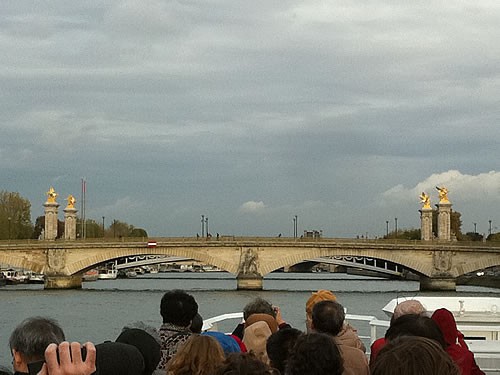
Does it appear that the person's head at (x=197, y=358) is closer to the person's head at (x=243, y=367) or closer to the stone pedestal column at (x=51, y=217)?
the person's head at (x=243, y=367)

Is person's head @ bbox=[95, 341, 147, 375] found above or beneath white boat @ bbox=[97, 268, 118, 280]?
above

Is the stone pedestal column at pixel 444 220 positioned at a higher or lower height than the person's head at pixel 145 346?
higher

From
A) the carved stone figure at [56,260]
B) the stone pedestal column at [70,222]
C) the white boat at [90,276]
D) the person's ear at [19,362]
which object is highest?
the stone pedestal column at [70,222]

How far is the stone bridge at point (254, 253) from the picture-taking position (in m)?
60.5

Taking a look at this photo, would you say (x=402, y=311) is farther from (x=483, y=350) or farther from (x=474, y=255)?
(x=474, y=255)

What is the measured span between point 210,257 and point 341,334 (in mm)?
55099

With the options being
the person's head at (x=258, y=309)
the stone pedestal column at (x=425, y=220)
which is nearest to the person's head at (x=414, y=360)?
the person's head at (x=258, y=309)

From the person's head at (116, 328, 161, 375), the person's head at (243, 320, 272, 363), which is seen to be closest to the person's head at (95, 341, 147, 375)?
the person's head at (116, 328, 161, 375)

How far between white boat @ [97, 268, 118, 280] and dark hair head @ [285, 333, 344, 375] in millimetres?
89104

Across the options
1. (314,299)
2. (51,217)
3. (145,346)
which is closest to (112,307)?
(51,217)

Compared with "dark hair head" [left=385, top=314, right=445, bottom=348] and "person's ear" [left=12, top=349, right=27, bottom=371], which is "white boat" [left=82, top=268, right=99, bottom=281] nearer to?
"dark hair head" [left=385, top=314, right=445, bottom=348]

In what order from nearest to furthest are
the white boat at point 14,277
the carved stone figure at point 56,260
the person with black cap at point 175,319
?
the person with black cap at point 175,319, the carved stone figure at point 56,260, the white boat at point 14,277

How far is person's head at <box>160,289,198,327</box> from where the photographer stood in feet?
20.8

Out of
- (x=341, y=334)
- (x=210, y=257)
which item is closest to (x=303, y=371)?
(x=341, y=334)
